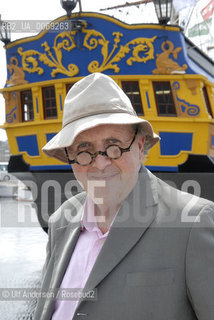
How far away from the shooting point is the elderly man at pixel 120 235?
96 centimetres

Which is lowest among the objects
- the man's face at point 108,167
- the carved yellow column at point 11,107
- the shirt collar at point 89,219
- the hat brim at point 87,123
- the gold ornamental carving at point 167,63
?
the carved yellow column at point 11,107

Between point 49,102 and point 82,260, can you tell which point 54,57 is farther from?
point 82,260

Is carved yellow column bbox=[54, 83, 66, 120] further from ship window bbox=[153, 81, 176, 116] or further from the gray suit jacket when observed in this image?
the gray suit jacket

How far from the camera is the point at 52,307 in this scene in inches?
45.3

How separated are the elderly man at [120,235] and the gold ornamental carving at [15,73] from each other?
4.73 meters

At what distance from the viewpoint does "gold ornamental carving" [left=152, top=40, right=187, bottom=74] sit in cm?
511

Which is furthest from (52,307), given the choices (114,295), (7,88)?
(7,88)

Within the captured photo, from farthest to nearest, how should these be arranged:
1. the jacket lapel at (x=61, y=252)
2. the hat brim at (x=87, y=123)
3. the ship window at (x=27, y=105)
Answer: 1. the ship window at (x=27, y=105)
2. the jacket lapel at (x=61, y=252)
3. the hat brim at (x=87, y=123)

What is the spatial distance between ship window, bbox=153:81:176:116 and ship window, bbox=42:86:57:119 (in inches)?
64.9

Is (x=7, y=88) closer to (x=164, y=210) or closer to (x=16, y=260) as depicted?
(x=16, y=260)

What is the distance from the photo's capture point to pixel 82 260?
115 centimetres

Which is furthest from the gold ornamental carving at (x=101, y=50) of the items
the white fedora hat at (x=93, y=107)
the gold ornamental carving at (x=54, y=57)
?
the white fedora hat at (x=93, y=107)

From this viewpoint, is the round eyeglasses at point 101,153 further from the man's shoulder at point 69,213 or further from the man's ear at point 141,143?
the man's shoulder at point 69,213

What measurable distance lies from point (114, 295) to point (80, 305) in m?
0.11
